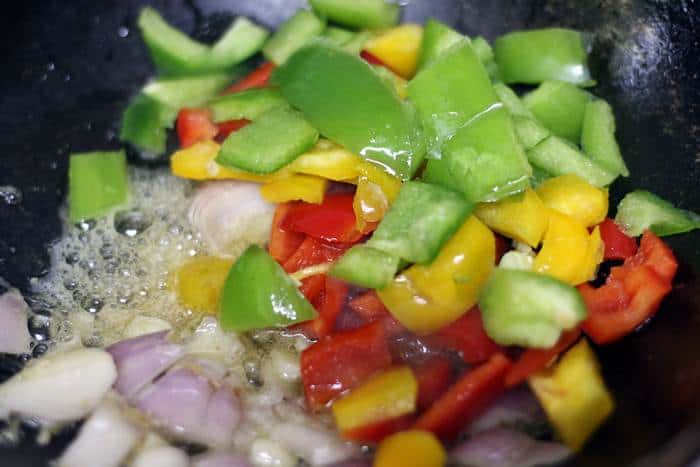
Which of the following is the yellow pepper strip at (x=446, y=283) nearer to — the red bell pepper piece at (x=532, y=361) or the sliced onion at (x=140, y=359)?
the red bell pepper piece at (x=532, y=361)

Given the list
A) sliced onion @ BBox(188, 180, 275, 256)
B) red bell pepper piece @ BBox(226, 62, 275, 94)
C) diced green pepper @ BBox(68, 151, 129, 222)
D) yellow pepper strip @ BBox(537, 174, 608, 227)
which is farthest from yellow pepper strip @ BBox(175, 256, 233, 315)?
yellow pepper strip @ BBox(537, 174, 608, 227)

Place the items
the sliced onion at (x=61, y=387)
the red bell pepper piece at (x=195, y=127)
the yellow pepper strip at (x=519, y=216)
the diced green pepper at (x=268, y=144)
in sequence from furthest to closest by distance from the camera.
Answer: the red bell pepper piece at (x=195, y=127) < the diced green pepper at (x=268, y=144) < the yellow pepper strip at (x=519, y=216) < the sliced onion at (x=61, y=387)

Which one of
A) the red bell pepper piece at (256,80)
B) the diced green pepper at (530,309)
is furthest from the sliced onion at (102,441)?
the red bell pepper piece at (256,80)

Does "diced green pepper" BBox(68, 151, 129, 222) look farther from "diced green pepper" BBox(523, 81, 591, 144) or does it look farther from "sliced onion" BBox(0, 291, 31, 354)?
"diced green pepper" BBox(523, 81, 591, 144)

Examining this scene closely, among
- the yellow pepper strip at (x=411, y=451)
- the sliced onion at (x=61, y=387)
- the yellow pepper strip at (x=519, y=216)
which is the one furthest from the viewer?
the yellow pepper strip at (x=519, y=216)

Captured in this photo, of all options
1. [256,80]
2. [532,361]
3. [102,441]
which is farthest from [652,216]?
[102,441]

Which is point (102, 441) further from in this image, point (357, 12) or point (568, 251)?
point (357, 12)

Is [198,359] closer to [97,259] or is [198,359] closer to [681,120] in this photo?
[97,259]
